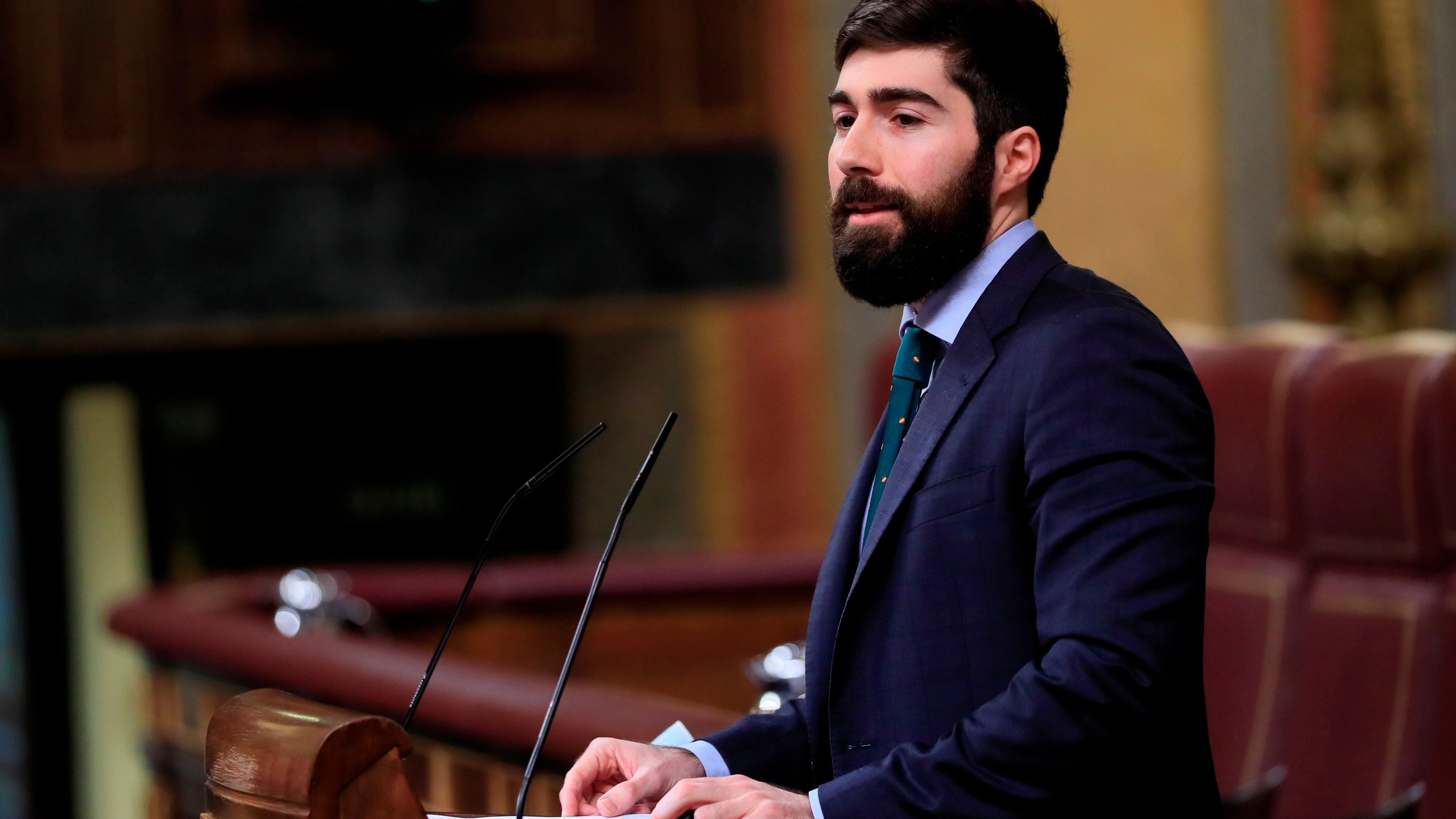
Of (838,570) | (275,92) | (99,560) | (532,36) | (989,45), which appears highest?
(532,36)

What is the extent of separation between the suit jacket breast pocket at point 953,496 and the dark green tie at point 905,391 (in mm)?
86

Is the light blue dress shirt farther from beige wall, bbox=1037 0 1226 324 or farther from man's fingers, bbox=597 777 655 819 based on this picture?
beige wall, bbox=1037 0 1226 324

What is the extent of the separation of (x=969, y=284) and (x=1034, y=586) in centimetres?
24

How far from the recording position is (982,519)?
103 cm

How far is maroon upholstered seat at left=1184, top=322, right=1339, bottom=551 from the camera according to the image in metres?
2.46

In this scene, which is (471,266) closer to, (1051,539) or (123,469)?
(123,469)

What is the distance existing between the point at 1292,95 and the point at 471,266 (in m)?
2.65

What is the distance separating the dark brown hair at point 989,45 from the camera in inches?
42.8

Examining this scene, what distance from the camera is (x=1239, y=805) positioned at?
219 centimetres

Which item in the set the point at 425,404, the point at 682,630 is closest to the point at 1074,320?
the point at 682,630

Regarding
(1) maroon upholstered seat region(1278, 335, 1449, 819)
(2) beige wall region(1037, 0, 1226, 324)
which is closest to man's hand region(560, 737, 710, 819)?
(1) maroon upholstered seat region(1278, 335, 1449, 819)

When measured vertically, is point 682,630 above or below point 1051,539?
below

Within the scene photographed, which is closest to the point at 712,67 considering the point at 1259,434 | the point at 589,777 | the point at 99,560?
the point at 99,560

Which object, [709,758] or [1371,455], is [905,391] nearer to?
[709,758]
